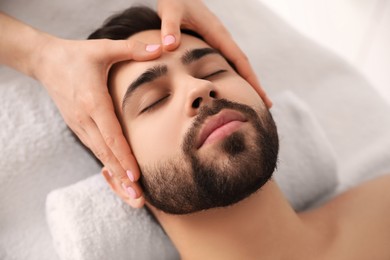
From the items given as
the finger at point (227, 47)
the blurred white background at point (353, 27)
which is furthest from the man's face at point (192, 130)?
the blurred white background at point (353, 27)

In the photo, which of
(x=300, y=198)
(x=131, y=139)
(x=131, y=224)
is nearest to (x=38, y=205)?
(x=131, y=224)

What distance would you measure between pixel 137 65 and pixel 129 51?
33 millimetres

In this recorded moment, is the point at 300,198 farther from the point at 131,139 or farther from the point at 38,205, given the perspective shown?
the point at 38,205

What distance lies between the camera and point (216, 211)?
91 centimetres

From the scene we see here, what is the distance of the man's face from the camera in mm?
808

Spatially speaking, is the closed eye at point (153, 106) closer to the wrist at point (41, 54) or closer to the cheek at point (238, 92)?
the cheek at point (238, 92)

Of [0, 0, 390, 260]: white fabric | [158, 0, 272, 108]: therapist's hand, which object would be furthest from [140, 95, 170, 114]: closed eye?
[0, 0, 390, 260]: white fabric

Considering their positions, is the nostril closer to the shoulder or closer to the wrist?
the wrist

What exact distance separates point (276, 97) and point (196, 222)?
1.72 feet

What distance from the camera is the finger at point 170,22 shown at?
925mm

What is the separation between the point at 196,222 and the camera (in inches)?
36.3

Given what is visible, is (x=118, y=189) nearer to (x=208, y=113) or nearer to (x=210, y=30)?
(x=208, y=113)

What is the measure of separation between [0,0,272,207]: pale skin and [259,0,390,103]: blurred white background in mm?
760

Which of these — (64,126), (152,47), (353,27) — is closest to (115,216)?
(64,126)
